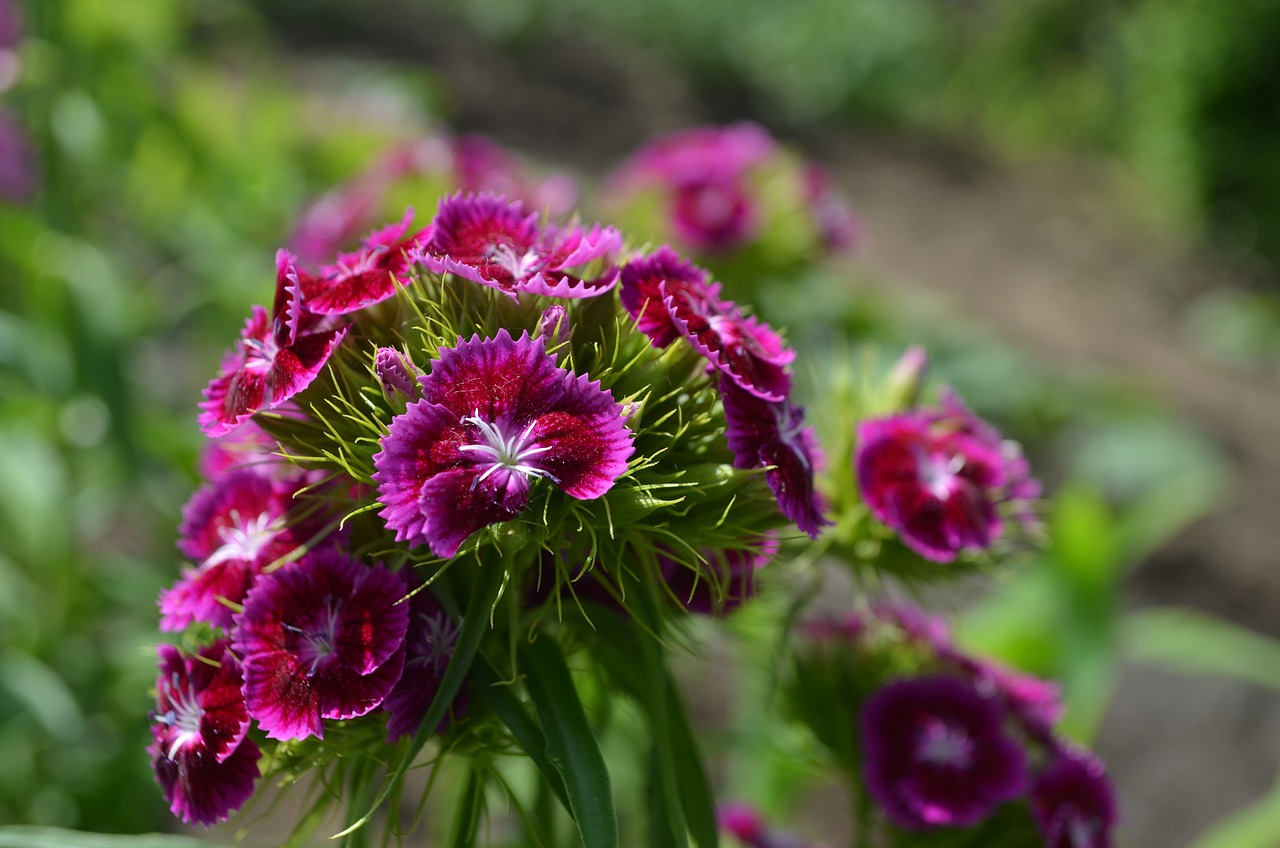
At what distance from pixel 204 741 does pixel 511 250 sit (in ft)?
1.57

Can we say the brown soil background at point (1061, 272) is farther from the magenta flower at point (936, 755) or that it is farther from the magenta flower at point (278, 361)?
the magenta flower at point (278, 361)

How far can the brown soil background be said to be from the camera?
3473 mm

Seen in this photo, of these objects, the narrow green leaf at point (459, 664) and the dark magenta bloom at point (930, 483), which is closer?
the narrow green leaf at point (459, 664)

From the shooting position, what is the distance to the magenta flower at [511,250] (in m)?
0.96

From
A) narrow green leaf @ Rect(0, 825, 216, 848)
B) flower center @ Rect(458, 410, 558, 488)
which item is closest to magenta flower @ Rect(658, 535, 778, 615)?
flower center @ Rect(458, 410, 558, 488)

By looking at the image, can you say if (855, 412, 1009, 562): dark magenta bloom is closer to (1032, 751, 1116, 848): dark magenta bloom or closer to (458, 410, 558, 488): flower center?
(1032, 751, 1116, 848): dark magenta bloom

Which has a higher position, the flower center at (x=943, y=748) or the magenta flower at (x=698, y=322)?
the magenta flower at (x=698, y=322)

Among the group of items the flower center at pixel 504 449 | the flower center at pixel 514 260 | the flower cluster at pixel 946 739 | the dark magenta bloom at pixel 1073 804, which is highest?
the flower center at pixel 514 260

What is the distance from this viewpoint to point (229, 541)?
3.59 feet

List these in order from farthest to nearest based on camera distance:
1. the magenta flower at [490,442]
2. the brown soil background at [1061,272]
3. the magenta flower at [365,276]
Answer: the brown soil background at [1061,272]
the magenta flower at [365,276]
the magenta flower at [490,442]

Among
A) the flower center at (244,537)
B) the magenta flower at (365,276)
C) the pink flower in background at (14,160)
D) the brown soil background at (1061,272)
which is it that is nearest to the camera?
the magenta flower at (365,276)

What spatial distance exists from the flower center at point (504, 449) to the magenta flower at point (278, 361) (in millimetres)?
151

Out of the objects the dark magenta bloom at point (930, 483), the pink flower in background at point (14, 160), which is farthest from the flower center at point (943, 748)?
the pink flower in background at point (14, 160)

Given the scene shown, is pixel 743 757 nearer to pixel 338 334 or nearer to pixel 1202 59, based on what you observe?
pixel 338 334
